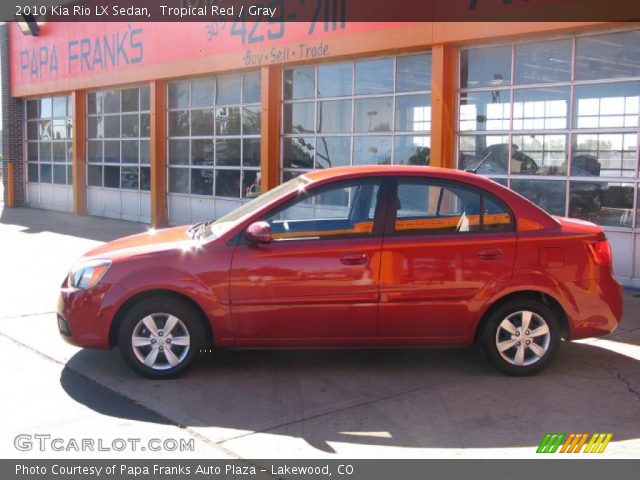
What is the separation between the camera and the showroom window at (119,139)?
1839 centimetres

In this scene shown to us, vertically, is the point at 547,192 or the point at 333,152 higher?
the point at 333,152

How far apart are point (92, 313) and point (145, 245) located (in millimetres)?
661

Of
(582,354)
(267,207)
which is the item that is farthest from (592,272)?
(267,207)

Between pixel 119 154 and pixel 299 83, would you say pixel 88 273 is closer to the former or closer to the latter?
pixel 299 83

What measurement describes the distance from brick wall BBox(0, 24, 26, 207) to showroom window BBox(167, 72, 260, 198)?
8696mm

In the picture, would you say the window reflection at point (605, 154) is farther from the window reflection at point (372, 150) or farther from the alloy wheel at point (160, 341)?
the alloy wheel at point (160, 341)

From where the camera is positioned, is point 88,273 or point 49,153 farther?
point 49,153

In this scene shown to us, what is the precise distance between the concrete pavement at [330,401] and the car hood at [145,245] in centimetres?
94

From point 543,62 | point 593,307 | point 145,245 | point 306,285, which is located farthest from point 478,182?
point 543,62

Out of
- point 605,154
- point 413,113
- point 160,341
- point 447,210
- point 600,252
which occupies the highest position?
point 413,113

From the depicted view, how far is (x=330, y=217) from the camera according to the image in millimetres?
6055

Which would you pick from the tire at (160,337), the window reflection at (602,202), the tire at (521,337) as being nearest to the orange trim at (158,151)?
the window reflection at (602,202)

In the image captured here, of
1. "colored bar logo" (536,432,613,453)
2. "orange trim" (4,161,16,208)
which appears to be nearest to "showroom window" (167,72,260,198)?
"orange trim" (4,161,16,208)

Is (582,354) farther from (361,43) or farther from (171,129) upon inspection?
(171,129)
